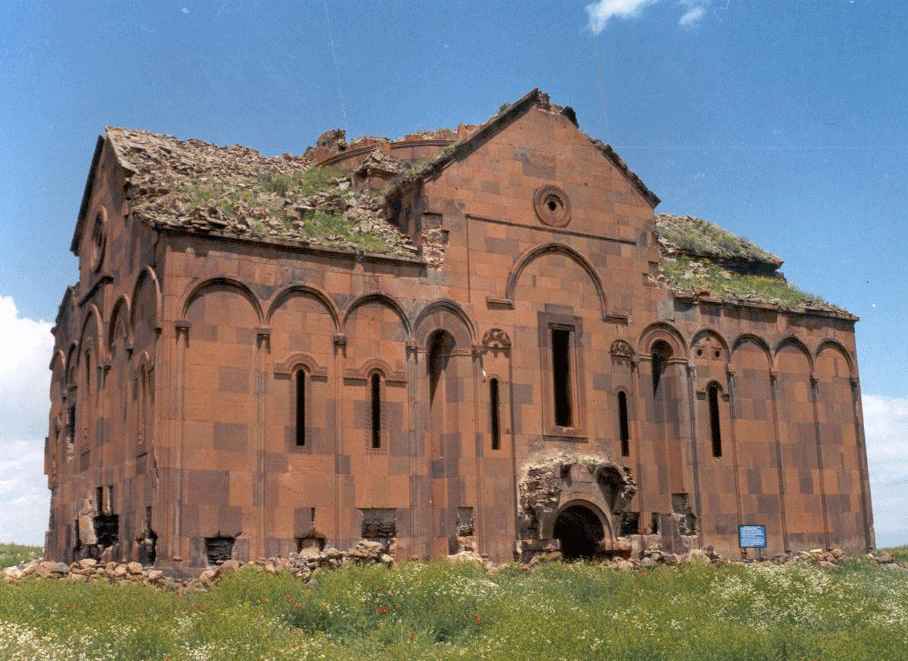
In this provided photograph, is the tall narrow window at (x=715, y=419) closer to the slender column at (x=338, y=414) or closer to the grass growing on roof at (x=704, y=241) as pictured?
the grass growing on roof at (x=704, y=241)

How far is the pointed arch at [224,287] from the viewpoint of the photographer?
20469 mm

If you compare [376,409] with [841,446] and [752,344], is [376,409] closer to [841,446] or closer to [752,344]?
[752,344]

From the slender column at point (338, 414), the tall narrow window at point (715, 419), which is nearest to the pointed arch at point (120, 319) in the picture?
the slender column at point (338, 414)

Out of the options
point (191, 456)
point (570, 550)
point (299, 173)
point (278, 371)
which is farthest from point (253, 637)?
point (299, 173)

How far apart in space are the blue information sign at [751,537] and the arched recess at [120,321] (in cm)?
1472

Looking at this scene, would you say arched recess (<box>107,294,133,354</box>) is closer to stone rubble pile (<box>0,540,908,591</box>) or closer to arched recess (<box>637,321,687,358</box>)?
stone rubble pile (<box>0,540,908,591</box>)

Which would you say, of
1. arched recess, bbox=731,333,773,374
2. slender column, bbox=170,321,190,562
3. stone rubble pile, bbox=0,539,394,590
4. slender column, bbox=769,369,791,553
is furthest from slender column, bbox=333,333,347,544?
slender column, bbox=769,369,791,553

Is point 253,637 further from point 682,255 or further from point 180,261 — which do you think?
point 682,255

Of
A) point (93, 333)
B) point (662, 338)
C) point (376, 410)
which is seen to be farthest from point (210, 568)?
point (662, 338)

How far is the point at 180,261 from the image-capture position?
20531 millimetres

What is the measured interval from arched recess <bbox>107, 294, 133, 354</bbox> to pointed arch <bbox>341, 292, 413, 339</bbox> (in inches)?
177

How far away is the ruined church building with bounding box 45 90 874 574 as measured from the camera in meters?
20.6

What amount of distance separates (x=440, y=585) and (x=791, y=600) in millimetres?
5671

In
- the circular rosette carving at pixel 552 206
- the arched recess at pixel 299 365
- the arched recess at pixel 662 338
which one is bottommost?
the arched recess at pixel 299 365
